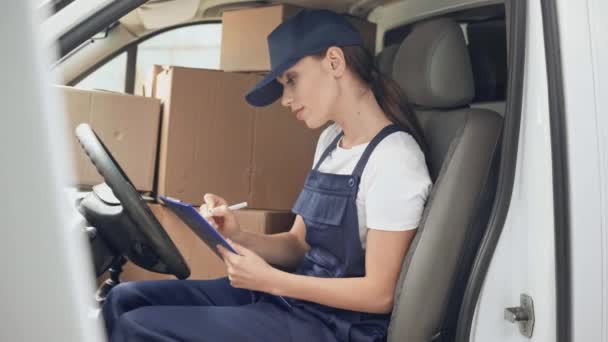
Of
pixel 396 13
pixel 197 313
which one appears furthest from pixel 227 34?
pixel 197 313

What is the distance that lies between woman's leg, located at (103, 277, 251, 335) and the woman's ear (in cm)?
52

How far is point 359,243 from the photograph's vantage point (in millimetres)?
1360

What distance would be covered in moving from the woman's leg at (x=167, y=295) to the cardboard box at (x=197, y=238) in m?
0.42

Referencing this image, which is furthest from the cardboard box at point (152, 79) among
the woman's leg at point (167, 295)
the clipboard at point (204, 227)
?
the clipboard at point (204, 227)

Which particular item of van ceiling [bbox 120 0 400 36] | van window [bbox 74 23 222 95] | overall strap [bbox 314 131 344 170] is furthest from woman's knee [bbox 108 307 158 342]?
van window [bbox 74 23 222 95]

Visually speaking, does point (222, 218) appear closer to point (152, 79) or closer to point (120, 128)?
point (120, 128)

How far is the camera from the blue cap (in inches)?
57.6

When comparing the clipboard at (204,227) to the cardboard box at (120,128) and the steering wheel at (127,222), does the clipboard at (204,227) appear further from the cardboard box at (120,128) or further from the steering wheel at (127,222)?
the cardboard box at (120,128)

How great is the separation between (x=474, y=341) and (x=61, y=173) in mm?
999

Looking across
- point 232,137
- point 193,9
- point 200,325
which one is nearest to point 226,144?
point 232,137

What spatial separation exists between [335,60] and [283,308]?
52 cm

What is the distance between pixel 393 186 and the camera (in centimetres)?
130

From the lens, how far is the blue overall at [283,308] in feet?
3.99

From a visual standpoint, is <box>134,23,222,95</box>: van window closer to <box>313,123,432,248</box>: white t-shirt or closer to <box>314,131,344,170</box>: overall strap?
<box>314,131,344,170</box>: overall strap
